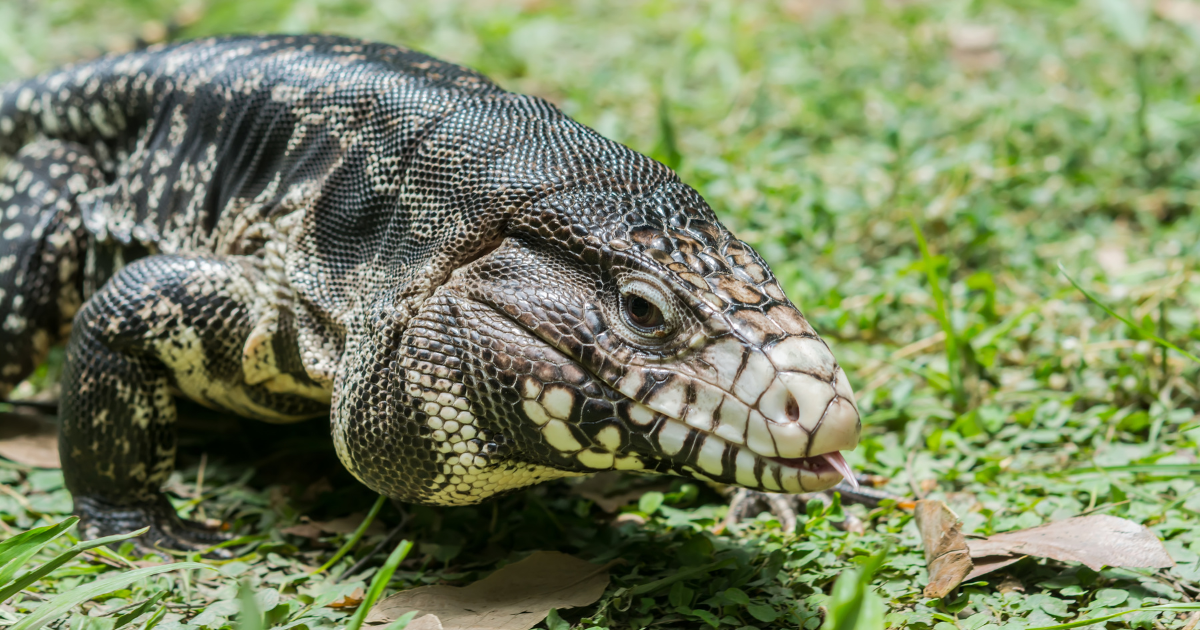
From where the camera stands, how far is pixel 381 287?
3605 mm

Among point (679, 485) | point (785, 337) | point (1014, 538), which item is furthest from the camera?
point (679, 485)

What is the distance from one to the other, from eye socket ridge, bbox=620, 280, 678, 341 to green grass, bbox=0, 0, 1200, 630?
2.95 ft

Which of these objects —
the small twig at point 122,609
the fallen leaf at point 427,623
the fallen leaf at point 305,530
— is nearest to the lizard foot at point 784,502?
the fallen leaf at point 427,623

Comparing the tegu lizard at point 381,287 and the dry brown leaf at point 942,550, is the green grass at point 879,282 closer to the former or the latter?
the dry brown leaf at point 942,550

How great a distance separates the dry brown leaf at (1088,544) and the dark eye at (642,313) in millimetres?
1372

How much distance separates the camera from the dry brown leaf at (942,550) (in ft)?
10.6

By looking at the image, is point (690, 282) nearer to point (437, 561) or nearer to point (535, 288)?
point (535, 288)

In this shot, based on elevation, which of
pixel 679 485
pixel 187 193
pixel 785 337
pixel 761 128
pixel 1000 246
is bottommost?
pixel 679 485

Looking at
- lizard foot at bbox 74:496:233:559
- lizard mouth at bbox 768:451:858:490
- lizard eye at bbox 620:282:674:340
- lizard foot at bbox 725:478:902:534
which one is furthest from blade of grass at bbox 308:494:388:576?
lizard mouth at bbox 768:451:858:490

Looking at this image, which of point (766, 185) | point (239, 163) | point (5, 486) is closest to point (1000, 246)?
point (766, 185)

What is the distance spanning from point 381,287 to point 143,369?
1.17m

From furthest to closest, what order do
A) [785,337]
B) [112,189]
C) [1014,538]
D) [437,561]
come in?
[112,189]
[437,561]
[1014,538]
[785,337]

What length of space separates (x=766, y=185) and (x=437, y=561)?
331 cm

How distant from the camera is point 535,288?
3.20 meters
